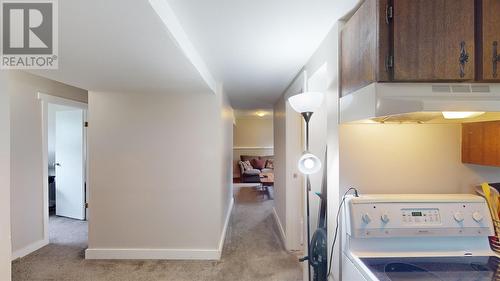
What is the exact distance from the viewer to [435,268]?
110 cm

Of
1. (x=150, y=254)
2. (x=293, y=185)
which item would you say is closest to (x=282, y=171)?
(x=293, y=185)

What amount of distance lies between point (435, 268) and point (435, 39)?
994 millimetres

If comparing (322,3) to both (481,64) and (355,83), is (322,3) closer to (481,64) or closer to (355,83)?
(355,83)

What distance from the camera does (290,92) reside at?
3158 millimetres

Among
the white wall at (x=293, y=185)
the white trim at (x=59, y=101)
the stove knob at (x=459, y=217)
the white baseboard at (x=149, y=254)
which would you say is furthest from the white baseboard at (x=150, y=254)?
the stove knob at (x=459, y=217)

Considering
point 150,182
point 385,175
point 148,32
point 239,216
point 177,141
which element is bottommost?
point 239,216

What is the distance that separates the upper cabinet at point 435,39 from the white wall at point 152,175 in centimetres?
216

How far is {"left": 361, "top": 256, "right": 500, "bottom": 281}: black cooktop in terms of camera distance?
1.02 m

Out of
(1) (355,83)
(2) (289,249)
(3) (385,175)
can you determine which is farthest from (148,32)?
(2) (289,249)

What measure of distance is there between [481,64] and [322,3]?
75cm

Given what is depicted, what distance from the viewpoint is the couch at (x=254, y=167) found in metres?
7.58

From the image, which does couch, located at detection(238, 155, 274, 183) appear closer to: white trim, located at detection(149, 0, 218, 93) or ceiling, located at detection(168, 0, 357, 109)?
ceiling, located at detection(168, 0, 357, 109)

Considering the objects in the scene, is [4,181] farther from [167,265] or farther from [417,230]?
[167,265]

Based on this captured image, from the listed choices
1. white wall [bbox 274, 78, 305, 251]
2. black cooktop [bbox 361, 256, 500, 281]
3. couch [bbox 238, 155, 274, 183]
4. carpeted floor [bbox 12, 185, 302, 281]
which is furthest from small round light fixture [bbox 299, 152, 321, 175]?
couch [bbox 238, 155, 274, 183]
